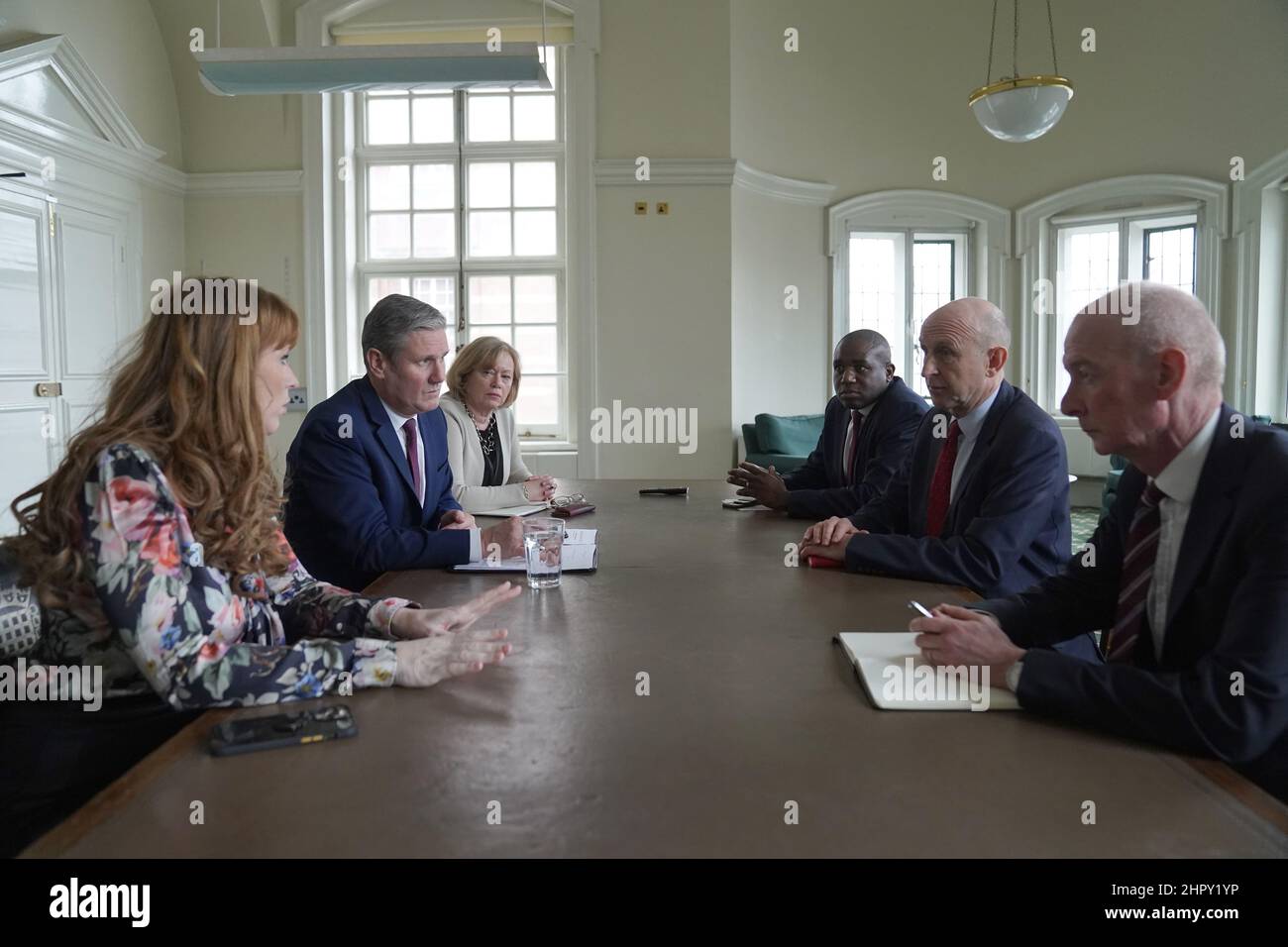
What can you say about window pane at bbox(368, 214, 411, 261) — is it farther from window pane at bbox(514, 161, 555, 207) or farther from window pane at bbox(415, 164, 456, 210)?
window pane at bbox(514, 161, 555, 207)

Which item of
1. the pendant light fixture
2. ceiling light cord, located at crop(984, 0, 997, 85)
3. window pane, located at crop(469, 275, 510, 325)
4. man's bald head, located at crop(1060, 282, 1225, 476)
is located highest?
ceiling light cord, located at crop(984, 0, 997, 85)

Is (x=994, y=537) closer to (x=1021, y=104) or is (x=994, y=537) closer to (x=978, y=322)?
(x=978, y=322)

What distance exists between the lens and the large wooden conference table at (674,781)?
→ 0.95 m

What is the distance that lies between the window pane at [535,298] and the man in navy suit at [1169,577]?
6074 millimetres

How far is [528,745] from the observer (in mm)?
1204

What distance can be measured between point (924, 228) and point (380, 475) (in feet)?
23.1

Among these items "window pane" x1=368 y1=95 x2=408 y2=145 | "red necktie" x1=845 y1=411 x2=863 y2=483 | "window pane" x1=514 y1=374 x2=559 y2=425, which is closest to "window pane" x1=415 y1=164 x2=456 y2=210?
"window pane" x1=368 y1=95 x2=408 y2=145

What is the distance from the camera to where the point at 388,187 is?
298 inches

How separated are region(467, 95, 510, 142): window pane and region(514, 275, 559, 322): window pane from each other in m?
1.06

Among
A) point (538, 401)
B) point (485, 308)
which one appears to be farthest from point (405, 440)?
point (485, 308)

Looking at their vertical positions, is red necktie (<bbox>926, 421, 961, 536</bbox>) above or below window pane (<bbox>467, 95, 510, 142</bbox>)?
below

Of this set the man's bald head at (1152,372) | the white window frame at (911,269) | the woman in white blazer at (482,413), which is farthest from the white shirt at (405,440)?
the white window frame at (911,269)

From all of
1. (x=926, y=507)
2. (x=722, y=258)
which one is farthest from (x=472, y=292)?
(x=926, y=507)

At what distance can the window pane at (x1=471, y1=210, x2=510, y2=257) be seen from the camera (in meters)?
7.50
